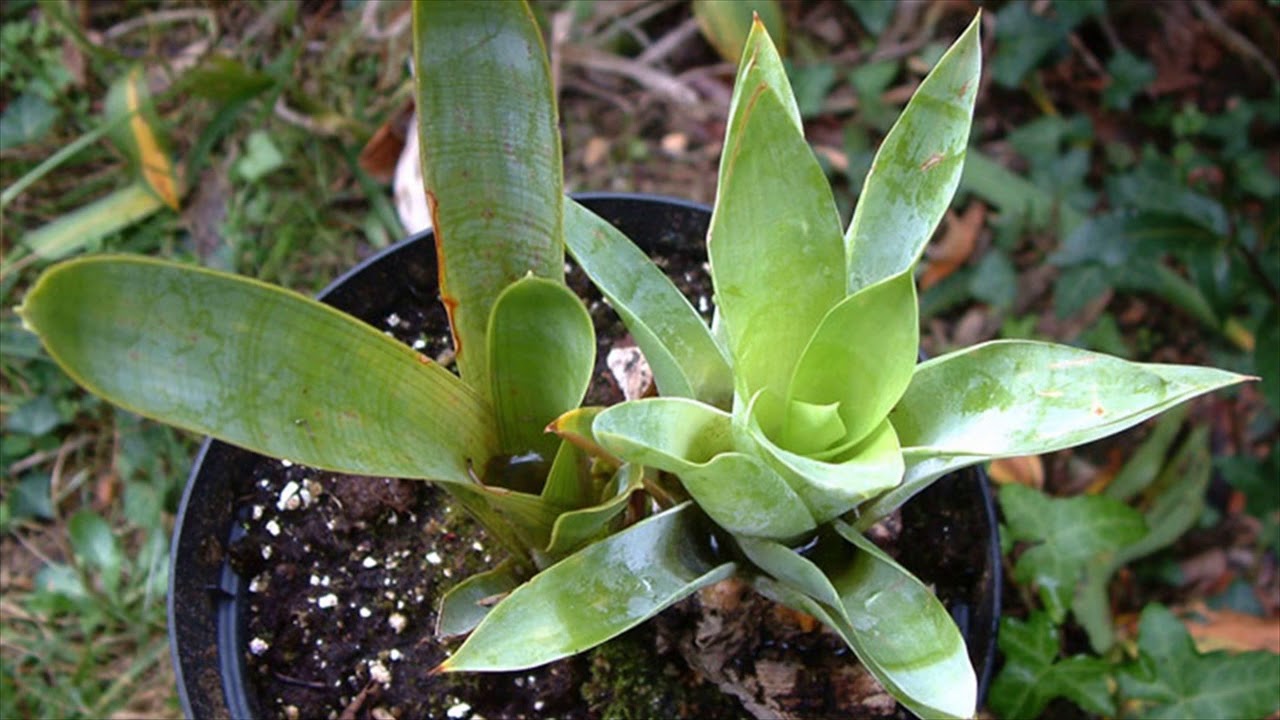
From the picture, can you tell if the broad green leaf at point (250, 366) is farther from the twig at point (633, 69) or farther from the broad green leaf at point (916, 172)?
the twig at point (633, 69)

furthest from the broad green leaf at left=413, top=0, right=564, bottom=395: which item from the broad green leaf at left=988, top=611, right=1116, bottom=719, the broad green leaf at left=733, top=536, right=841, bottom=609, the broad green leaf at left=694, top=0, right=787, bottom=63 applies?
the broad green leaf at left=988, top=611, right=1116, bottom=719

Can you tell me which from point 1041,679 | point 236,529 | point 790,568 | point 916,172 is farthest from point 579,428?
point 1041,679

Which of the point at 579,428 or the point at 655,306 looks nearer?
the point at 579,428

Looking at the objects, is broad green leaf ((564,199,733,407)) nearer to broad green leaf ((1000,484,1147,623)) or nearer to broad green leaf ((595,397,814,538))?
broad green leaf ((595,397,814,538))

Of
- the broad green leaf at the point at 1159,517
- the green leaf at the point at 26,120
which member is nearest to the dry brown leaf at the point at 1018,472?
the broad green leaf at the point at 1159,517

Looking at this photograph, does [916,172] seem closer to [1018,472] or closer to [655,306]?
[655,306]
